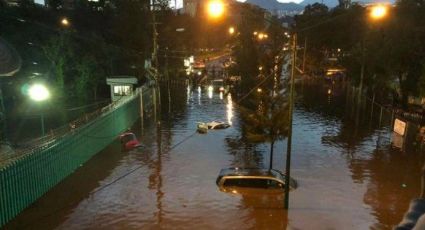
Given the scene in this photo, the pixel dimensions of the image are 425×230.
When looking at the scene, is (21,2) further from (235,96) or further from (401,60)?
(401,60)

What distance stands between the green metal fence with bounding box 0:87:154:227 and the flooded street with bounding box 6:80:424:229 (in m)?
0.51

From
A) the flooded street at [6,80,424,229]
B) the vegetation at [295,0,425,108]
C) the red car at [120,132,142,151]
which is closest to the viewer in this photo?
the flooded street at [6,80,424,229]

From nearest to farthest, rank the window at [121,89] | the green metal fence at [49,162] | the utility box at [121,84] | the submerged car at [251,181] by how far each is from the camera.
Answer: the green metal fence at [49,162] < the submerged car at [251,181] < the utility box at [121,84] < the window at [121,89]

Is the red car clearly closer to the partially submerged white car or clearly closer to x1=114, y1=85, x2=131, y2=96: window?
the partially submerged white car

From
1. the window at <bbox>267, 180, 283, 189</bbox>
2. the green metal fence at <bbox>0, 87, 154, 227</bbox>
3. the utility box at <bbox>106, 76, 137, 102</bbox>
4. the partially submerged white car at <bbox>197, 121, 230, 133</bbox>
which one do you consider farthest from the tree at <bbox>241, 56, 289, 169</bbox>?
the utility box at <bbox>106, 76, 137, 102</bbox>

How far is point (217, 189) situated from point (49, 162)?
8.49 m

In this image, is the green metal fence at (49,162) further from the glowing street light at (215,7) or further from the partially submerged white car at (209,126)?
the glowing street light at (215,7)

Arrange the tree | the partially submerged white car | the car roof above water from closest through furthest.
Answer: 1. the car roof above water
2. the tree
3. the partially submerged white car

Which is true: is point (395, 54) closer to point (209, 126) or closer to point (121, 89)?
point (209, 126)

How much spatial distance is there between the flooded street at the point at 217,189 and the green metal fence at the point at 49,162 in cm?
51

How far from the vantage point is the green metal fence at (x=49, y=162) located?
601 inches

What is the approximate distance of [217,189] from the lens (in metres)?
19.7

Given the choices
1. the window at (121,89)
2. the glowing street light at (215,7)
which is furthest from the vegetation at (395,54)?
the window at (121,89)

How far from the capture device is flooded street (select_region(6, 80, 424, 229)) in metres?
16.3
